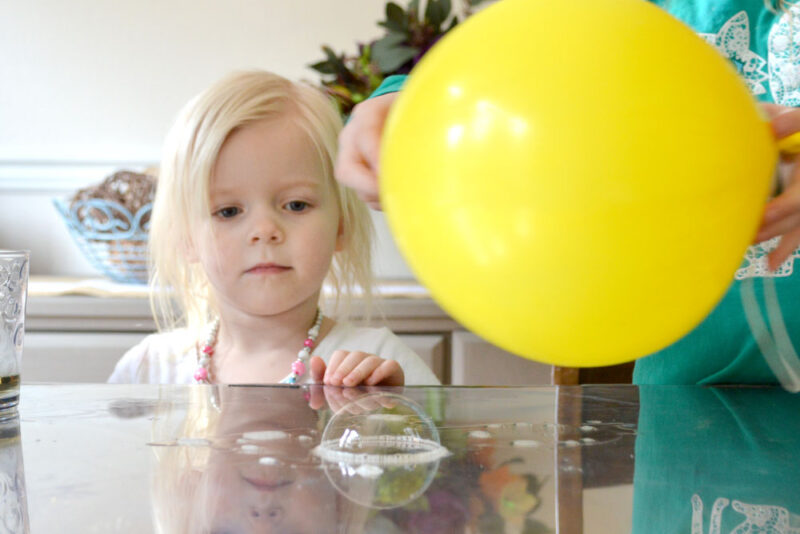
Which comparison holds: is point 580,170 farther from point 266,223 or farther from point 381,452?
point 266,223

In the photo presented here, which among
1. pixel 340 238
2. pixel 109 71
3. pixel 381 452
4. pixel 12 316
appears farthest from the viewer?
pixel 109 71

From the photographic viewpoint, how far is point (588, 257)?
0.31 meters

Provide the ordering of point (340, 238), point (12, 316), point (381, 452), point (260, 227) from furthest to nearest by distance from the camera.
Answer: point (340, 238), point (260, 227), point (12, 316), point (381, 452)

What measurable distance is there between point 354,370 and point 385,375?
0.14ft

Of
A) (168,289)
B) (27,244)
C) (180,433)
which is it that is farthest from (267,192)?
(27,244)

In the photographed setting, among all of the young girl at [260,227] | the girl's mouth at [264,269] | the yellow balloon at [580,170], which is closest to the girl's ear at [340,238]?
the young girl at [260,227]

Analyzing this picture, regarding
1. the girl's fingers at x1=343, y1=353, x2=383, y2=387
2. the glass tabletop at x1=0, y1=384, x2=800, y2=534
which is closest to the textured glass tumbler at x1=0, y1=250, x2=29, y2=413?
the glass tabletop at x1=0, y1=384, x2=800, y2=534

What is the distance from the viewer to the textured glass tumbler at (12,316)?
→ 511 mm

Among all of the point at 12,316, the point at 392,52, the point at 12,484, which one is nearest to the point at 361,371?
the point at 12,316

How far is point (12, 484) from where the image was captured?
0.34 metres

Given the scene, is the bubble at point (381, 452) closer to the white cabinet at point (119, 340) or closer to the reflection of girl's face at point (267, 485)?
the reflection of girl's face at point (267, 485)

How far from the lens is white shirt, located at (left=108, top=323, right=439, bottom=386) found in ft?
3.26

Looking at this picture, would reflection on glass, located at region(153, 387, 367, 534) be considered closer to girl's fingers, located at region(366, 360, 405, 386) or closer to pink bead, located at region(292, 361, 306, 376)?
girl's fingers, located at region(366, 360, 405, 386)

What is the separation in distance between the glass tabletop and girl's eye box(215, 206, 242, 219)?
15.4 inches
